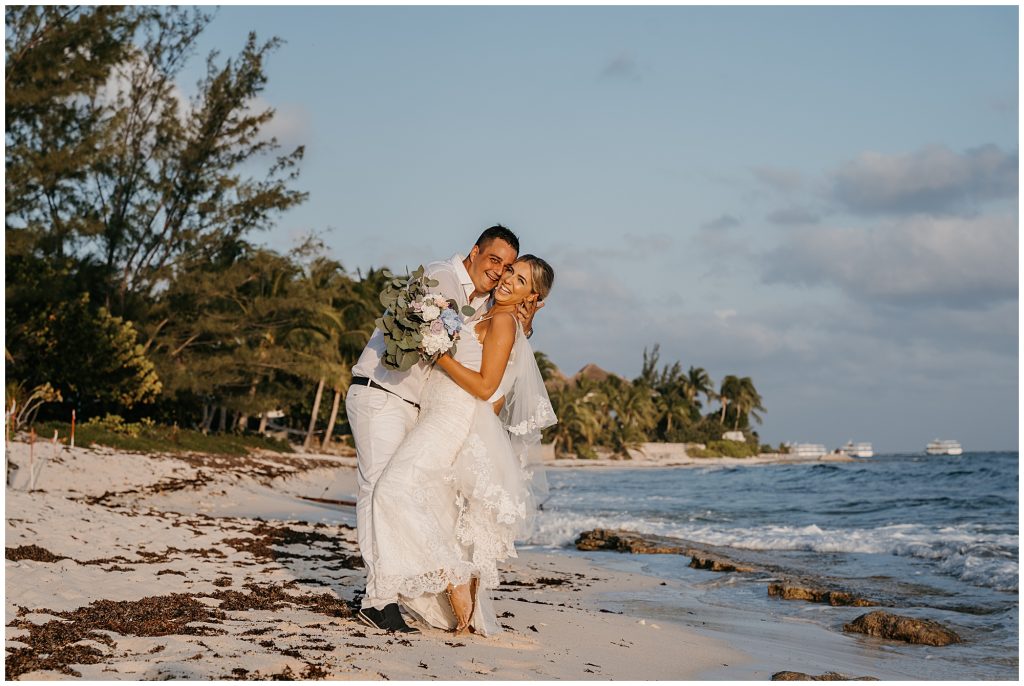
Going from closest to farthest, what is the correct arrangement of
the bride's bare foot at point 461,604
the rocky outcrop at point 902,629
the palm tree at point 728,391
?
1. the bride's bare foot at point 461,604
2. the rocky outcrop at point 902,629
3. the palm tree at point 728,391

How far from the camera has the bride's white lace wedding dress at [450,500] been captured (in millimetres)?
5809

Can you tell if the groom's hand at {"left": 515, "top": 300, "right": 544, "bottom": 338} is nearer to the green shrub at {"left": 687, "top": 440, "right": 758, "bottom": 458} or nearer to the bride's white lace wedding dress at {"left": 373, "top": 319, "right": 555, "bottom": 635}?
the bride's white lace wedding dress at {"left": 373, "top": 319, "right": 555, "bottom": 635}

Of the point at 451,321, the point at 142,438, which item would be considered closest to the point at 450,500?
the point at 451,321

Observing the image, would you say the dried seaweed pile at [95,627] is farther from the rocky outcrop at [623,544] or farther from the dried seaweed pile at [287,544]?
the rocky outcrop at [623,544]

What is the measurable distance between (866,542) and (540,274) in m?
12.7

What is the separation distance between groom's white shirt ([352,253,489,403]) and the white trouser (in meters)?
0.07

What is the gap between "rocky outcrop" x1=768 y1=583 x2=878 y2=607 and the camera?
33.2 feet

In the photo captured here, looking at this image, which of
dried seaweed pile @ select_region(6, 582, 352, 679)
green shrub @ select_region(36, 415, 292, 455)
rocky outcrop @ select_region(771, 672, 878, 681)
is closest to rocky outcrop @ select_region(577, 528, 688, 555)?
dried seaweed pile @ select_region(6, 582, 352, 679)

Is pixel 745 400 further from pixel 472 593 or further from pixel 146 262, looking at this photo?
pixel 472 593

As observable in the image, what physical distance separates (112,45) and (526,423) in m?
24.2

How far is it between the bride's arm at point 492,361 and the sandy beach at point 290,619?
1526mm

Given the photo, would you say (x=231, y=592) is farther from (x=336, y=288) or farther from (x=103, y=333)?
(x=336, y=288)

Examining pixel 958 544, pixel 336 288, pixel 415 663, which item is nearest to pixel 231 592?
pixel 415 663

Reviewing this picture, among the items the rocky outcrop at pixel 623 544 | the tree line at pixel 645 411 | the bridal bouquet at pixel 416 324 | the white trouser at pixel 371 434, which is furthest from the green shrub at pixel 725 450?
the bridal bouquet at pixel 416 324
